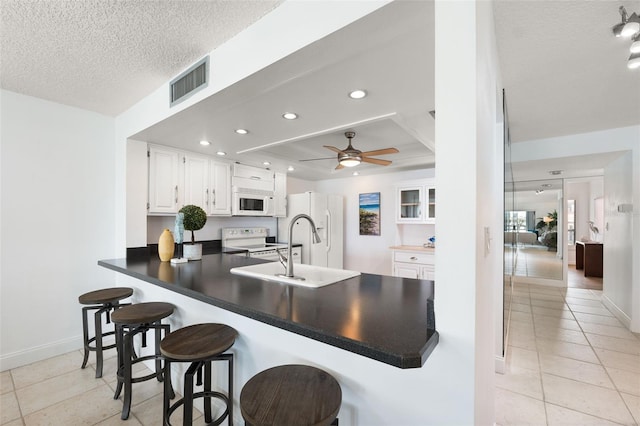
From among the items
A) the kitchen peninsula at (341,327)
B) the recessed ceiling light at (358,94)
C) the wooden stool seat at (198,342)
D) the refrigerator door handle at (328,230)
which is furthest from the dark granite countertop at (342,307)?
the refrigerator door handle at (328,230)

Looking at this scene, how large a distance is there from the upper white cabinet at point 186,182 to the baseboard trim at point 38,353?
1500 millimetres

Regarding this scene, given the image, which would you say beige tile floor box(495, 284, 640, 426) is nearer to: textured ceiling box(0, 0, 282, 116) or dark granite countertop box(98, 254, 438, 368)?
dark granite countertop box(98, 254, 438, 368)

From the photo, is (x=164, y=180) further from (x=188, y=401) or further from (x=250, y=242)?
(x=188, y=401)

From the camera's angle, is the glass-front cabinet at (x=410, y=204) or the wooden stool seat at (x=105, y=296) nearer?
the wooden stool seat at (x=105, y=296)

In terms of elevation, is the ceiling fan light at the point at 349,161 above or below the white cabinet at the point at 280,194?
above

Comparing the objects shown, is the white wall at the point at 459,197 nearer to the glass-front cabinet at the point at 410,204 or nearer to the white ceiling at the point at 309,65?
the white ceiling at the point at 309,65

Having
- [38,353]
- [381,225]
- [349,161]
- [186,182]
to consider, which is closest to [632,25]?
[349,161]

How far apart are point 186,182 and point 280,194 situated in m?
1.74

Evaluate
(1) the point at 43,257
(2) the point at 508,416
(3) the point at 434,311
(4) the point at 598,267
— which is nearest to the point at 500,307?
(2) the point at 508,416

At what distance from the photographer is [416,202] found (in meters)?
4.70

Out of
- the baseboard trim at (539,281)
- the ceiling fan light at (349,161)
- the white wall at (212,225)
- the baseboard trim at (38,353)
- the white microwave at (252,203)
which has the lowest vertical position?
the baseboard trim at (539,281)

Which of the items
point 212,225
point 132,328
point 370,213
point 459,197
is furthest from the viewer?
point 370,213

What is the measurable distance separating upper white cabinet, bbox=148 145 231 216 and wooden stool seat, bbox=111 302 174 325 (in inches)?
56.0

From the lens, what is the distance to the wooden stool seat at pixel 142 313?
1.77m
